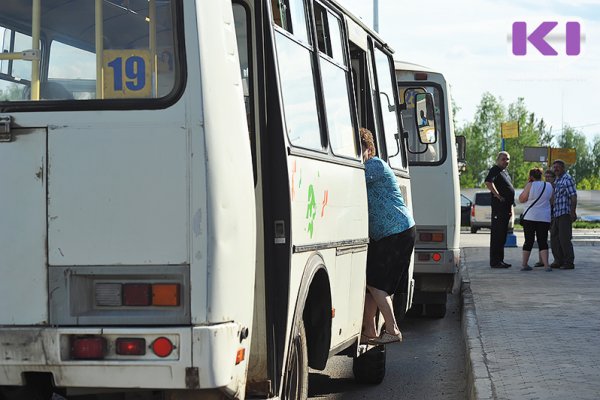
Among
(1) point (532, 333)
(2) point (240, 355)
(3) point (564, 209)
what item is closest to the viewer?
(2) point (240, 355)

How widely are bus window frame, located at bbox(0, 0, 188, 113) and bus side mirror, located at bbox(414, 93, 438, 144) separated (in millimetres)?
8929

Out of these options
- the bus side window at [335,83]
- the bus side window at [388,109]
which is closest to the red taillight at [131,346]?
the bus side window at [335,83]

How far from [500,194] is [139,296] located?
50.8 feet

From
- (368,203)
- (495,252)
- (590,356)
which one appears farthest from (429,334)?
(495,252)

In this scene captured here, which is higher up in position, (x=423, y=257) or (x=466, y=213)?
(x=466, y=213)

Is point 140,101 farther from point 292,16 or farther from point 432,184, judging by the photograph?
point 432,184

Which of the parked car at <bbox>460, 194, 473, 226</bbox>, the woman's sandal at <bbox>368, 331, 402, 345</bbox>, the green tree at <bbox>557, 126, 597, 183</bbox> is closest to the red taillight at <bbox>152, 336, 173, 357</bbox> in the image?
the woman's sandal at <bbox>368, 331, 402, 345</bbox>

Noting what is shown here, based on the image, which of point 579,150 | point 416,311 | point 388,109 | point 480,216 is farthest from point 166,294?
point 579,150

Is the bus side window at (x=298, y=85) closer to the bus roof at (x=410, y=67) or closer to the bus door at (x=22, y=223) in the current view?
the bus door at (x=22, y=223)

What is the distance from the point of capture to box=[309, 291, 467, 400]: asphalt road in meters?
9.72

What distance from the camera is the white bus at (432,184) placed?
1423cm

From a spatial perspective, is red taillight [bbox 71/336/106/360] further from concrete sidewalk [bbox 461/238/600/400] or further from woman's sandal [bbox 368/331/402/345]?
woman's sandal [bbox 368/331/402/345]

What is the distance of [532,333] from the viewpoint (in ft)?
38.5

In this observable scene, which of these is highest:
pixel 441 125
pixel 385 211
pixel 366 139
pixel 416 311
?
pixel 441 125
